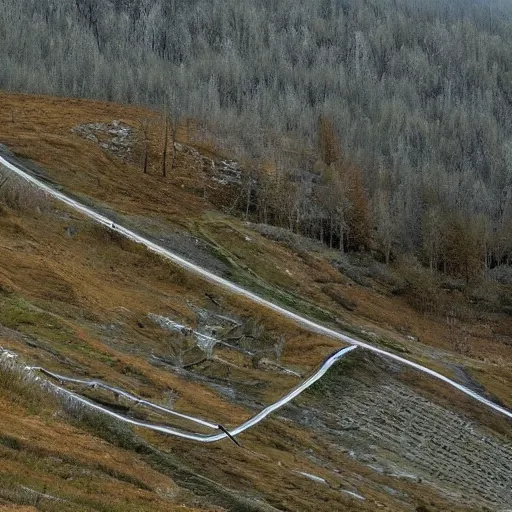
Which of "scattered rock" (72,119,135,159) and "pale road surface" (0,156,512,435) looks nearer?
"pale road surface" (0,156,512,435)

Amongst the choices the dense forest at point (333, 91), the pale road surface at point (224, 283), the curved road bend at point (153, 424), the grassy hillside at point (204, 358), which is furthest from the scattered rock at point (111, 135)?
the curved road bend at point (153, 424)

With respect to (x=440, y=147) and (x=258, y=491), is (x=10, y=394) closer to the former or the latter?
(x=258, y=491)

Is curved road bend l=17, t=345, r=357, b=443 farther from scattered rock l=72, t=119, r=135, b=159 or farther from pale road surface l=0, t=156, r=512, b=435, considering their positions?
scattered rock l=72, t=119, r=135, b=159

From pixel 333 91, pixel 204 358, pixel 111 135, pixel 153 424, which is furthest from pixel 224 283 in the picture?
pixel 333 91

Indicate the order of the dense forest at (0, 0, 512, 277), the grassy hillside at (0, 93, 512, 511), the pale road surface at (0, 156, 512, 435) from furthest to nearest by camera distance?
1. the dense forest at (0, 0, 512, 277)
2. the pale road surface at (0, 156, 512, 435)
3. the grassy hillside at (0, 93, 512, 511)

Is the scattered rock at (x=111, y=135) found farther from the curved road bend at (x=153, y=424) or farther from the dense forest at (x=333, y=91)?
the curved road bend at (x=153, y=424)

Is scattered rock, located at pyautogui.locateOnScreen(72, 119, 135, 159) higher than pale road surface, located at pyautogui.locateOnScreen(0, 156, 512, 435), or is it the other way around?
Result: scattered rock, located at pyautogui.locateOnScreen(72, 119, 135, 159)

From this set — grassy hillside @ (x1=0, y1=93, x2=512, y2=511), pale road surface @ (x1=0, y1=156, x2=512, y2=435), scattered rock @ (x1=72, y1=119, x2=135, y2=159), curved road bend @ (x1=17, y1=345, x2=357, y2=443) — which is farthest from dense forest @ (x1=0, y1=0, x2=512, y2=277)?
curved road bend @ (x1=17, y1=345, x2=357, y2=443)
